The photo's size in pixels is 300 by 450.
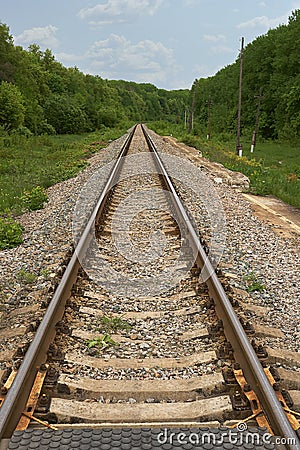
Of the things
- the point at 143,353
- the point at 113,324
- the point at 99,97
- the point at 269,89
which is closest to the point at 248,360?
the point at 143,353

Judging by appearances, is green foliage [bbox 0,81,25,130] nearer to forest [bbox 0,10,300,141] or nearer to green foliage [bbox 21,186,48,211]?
forest [bbox 0,10,300,141]

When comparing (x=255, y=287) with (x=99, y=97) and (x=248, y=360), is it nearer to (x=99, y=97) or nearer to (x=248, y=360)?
(x=248, y=360)

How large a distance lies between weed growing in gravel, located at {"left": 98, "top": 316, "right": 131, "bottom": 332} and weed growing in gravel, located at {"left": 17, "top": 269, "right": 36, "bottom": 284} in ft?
4.01

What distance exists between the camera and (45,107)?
48.5 metres

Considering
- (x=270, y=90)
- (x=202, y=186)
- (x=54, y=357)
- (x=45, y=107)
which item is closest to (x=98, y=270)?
(x=54, y=357)

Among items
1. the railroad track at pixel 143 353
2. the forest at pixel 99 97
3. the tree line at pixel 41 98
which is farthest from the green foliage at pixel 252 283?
the tree line at pixel 41 98

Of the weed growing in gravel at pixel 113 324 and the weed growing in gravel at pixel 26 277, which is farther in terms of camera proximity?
the weed growing in gravel at pixel 26 277

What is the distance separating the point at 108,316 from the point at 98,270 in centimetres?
109

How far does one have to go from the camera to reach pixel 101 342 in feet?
11.8

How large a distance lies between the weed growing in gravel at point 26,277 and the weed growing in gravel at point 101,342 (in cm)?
149

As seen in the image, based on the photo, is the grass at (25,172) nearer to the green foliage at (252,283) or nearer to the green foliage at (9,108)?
the green foliage at (252,283)

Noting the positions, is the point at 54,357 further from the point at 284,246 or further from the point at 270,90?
the point at 270,90

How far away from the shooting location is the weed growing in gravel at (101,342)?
3.56 metres

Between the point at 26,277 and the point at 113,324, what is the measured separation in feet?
4.57
